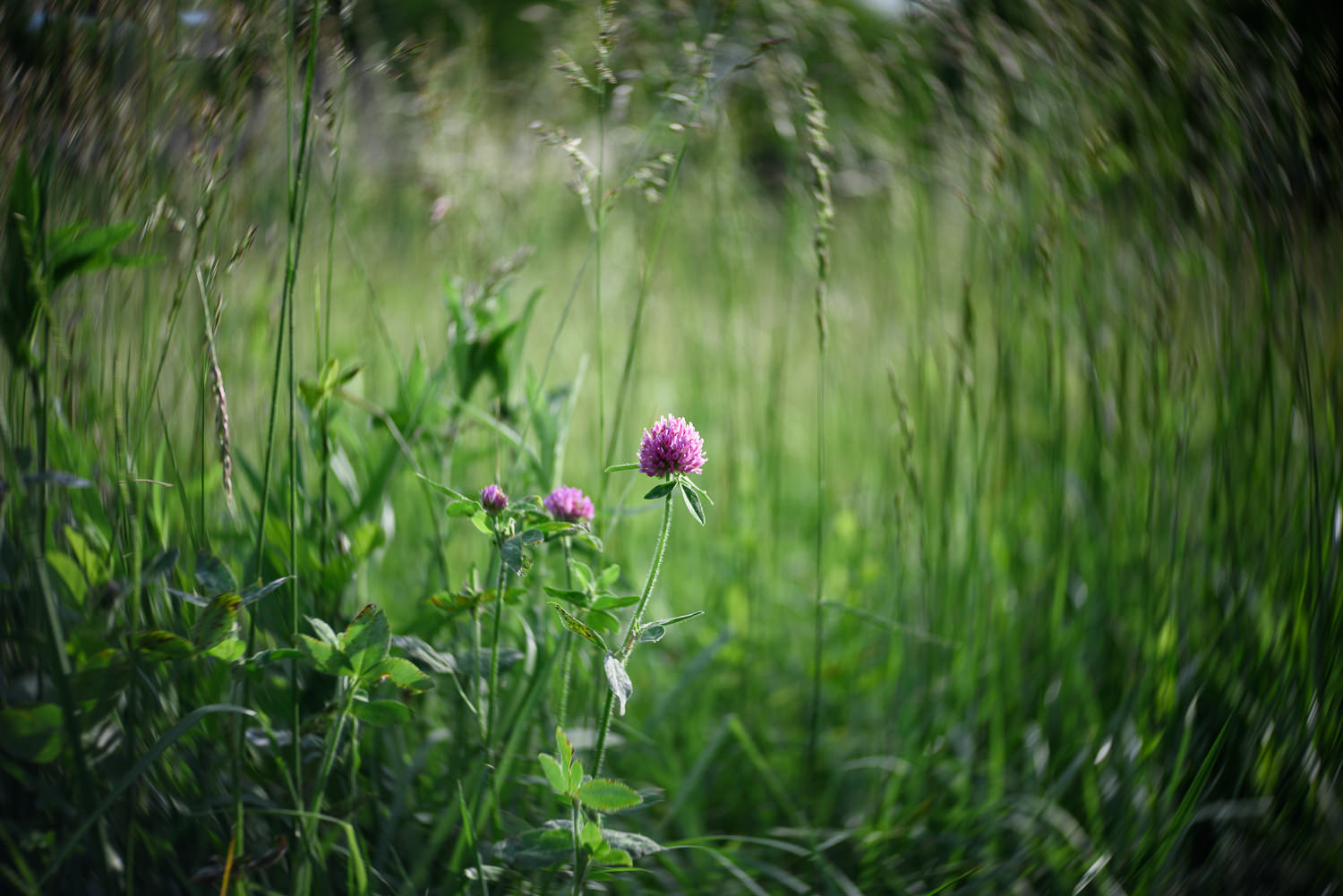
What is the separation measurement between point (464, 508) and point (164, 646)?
22 centimetres

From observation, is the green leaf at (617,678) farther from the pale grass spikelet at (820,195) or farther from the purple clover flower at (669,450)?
the pale grass spikelet at (820,195)

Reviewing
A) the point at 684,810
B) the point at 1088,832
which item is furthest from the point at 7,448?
the point at 1088,832

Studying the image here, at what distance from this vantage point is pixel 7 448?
1.59ft

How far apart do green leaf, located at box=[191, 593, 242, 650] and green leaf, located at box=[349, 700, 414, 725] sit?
0.11 m

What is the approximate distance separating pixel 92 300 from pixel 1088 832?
1.17 metres

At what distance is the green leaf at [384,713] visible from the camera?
576 millimetres

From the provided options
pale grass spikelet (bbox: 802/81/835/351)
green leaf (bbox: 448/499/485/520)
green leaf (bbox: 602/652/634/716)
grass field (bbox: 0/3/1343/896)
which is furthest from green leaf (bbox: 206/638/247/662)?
pale grass spikelet (bbox: 802/81/835/351)

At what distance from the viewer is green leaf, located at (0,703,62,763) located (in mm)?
478

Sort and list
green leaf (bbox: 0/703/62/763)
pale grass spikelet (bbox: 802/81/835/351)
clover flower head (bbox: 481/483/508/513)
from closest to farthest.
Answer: green leaf (bbox: 0/703/62/763) → clover flower head (bbox: 481/483/508/513) → pale grass spikelet (bbox: 802/81/835/351)

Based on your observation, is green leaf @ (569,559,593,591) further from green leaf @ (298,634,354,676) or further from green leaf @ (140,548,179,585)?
green leaf @ (140,548,179,585)

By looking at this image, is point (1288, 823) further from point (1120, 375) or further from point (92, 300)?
point (92, 300)

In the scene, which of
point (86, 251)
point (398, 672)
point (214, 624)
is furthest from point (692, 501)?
point (86, 251)

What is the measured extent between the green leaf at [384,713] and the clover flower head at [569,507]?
7.4 inches

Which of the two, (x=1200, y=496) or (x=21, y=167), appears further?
(x=1200, y=496)
